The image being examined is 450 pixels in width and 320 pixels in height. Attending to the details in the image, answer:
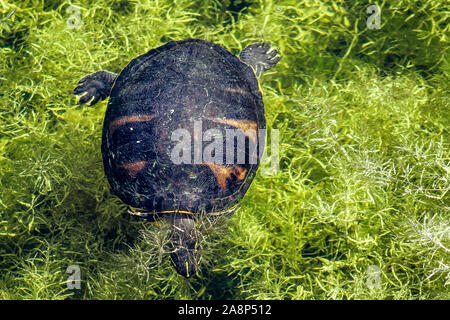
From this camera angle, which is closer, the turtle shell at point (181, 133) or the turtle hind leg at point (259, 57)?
the turtle shell at point (181, 133)

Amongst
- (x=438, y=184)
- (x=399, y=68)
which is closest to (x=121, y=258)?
(x=438, y=184)

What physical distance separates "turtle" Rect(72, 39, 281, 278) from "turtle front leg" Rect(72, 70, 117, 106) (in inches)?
13.3

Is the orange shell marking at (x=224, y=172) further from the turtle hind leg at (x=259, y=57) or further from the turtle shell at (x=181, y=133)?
the turtle hind leg at (x=259, y=57)

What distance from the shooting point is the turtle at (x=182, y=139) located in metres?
1.81

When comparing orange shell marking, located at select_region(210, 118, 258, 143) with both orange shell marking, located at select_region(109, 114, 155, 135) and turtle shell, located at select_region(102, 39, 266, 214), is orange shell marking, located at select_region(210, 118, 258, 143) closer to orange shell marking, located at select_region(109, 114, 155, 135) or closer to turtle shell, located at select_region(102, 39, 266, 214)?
turtle shell, located at select_region(102, 39, 266, 214)

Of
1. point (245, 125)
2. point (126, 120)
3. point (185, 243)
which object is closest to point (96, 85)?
point (126, 120)

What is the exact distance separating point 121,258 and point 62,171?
0.76 metres

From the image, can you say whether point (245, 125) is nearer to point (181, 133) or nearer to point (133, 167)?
point (181, 133)

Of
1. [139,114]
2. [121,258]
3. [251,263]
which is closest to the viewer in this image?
[139,114]

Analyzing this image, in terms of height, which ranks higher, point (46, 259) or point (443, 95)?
point (443, 95)

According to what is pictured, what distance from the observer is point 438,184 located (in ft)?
6.81

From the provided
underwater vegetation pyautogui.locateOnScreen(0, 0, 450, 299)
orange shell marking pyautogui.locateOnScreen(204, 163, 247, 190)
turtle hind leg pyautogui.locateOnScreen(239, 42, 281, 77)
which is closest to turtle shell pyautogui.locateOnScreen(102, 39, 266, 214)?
orange shell marking pyautogui.locateOnScreen(204, 163, 247, 190)

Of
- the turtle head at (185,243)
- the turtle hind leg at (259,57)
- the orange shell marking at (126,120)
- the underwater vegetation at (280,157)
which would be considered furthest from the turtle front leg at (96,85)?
the turtle head at (185,243)

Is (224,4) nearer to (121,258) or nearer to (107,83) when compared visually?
(107,83)
